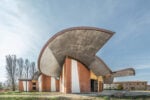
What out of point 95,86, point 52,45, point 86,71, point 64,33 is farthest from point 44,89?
point 64,33

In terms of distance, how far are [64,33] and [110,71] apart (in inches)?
644

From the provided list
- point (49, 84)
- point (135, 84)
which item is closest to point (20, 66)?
point (49, 84)

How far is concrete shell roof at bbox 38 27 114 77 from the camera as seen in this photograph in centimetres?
2328

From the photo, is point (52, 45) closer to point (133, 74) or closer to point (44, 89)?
point (133, 74)

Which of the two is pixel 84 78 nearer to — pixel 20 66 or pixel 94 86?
pixel 94 86

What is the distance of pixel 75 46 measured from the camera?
26.3 metres

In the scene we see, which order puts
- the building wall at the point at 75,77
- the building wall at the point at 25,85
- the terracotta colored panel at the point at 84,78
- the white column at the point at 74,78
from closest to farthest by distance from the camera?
the building wall at the point at 75,77 < the white column at the point at 74,78 < the terracotta colored panel at the point at 84,78 < the building wall at the point at 25,85

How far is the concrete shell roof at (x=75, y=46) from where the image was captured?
23281 mm

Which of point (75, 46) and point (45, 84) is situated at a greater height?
point (75, 46)

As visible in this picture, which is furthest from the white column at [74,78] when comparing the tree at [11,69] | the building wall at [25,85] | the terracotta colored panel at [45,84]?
the tree at [11,69]

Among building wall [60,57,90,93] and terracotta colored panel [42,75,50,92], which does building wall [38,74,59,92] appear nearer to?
terracotta colored panel [42,75,50,92]

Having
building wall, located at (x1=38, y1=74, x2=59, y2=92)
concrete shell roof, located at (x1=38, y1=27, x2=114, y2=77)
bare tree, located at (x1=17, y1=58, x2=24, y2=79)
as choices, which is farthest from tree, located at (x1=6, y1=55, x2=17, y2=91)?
concrete shell roof, located at (x1=38, y1=27, x2=114, y2=77)

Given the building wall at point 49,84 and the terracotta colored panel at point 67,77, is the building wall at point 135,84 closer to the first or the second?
the building wall at point 49,84

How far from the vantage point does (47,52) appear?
28297 millimetres
